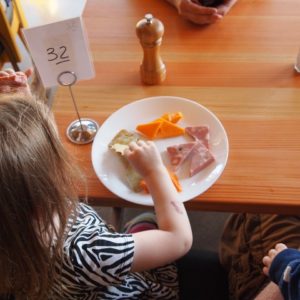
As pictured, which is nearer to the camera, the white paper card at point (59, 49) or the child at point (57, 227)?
the child at point (57, 227)

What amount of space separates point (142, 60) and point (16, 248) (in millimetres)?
620

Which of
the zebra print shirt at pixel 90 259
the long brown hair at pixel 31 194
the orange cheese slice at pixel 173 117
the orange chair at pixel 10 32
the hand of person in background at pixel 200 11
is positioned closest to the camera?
the long brown hair at pixel 31 194

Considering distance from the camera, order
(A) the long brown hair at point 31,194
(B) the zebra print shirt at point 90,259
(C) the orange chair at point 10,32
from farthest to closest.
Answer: (C) the orange chair at point 10,32
(B) the zebra print shirt at point 90,259
(A) the long brown hair at point 31,194

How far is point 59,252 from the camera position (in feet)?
2.20

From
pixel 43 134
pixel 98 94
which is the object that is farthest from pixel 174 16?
pixel 43 134

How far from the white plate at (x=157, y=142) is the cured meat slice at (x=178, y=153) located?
14 mm

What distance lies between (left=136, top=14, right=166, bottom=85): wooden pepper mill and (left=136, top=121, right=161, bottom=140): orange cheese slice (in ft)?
0.50

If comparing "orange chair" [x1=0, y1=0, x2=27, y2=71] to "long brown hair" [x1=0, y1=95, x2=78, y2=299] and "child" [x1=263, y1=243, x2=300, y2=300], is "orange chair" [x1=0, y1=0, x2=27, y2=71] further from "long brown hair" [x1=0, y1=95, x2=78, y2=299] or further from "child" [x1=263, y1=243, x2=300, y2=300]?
"child" [x1=263, y1=243, x2=300, y2=300]

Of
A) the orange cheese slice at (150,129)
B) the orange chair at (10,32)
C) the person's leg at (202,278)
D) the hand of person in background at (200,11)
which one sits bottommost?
the person's leg at (202,278)

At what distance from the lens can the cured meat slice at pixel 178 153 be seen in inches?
32.7

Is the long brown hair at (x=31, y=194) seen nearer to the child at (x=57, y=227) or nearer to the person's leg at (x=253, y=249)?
the child at (x=57, y=227)

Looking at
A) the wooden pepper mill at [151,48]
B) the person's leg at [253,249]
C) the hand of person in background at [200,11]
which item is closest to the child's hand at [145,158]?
the wooden pepper mill at [151,48]

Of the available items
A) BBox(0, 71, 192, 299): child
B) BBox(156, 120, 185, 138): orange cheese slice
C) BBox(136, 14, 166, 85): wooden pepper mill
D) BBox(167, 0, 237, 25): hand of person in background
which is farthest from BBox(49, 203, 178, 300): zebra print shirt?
BBox(167, 0, 237, 25): hand of person in background

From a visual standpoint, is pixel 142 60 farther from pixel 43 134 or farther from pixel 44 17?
pixel 44 17
